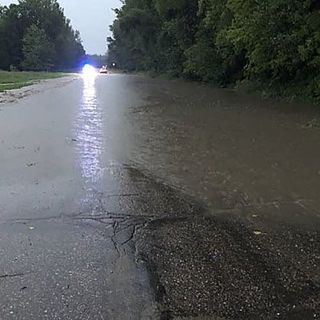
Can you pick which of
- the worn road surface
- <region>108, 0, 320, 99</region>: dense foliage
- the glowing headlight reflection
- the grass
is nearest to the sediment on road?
the worn road surface

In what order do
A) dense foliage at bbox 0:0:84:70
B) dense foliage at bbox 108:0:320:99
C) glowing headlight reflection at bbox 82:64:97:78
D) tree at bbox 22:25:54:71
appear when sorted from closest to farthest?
1. dense foliage at bbox 108:0:320:99
2. glowing headlight reflection at bbox 82:64:97:78
3. tree at bbox 22:25:54:71
4. dense foliage at bbox 0:0:84:70

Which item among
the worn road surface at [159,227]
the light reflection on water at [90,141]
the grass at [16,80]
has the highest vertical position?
the worn road surface at [159,227]

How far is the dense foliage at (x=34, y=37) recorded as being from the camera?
311 ft

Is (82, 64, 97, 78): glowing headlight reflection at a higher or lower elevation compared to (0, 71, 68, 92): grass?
lower

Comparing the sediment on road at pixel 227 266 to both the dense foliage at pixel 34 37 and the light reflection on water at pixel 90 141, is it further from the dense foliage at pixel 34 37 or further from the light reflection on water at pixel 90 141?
the dense foliage at pixel 34 37

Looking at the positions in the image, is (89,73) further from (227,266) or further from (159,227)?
(227,266)

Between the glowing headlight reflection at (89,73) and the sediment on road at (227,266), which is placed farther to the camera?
the glowing headlight reflection at (89,73)

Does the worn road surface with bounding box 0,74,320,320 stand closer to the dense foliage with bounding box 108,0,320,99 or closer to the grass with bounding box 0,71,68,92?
the dense foliage with bounding box 108,0,320,99

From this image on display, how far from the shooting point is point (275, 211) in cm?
604

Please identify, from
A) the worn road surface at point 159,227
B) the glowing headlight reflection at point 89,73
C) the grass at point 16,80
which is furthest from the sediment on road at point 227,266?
the glowing headlight reflection at point 89,73

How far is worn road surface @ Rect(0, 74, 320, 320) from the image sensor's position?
146 inches

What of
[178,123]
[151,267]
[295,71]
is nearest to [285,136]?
[178,123]

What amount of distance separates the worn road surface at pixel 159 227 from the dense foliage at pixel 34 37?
290 feet

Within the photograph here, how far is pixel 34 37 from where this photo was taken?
95.1m
